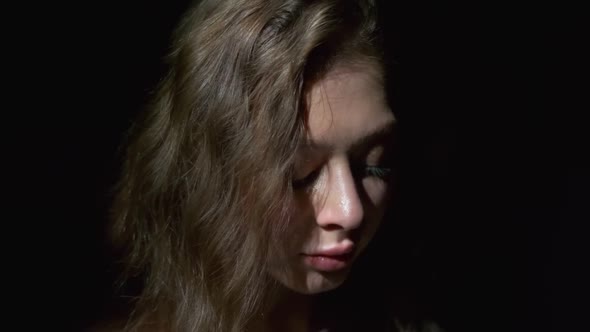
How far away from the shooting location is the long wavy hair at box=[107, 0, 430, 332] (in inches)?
32.2

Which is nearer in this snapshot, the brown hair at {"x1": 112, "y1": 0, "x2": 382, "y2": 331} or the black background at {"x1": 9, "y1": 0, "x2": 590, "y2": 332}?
the brown hair at {"x1": 112, "y1": 0, "x2": 382, "y2": 331}

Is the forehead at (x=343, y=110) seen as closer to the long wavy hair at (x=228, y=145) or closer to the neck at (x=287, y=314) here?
the long wavy hair at (x=228, y=145)

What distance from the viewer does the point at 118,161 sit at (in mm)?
1101

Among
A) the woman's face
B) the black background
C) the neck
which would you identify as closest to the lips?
the woman's face

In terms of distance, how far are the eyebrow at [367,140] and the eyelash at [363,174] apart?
4cm

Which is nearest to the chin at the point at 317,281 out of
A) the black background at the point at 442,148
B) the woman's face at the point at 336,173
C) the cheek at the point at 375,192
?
the woman's face at the point at 336,173

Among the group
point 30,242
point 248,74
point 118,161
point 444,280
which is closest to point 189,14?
point 248,74

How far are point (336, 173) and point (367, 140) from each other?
6cm

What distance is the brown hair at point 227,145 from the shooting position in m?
0.82

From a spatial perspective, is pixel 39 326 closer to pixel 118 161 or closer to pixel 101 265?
pixel 101 265

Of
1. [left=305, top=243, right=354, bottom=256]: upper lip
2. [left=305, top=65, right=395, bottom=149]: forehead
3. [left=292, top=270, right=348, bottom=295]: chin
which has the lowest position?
[left=292, top=270, right=348, bottom=295]: chin

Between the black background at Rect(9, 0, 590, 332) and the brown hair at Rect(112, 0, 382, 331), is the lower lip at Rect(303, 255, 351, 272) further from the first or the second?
the black background at Rect(9, 0, 590, 332)

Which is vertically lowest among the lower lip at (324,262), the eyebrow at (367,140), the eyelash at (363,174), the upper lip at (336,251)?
the lower lip at (324,262)

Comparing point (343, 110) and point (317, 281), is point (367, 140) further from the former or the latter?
point (317, 281)
